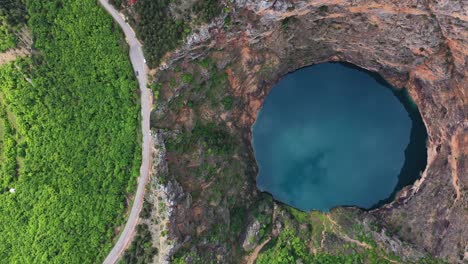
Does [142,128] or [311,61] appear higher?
[142,128]

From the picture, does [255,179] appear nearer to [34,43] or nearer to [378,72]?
[378,72]

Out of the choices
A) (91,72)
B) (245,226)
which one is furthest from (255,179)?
(91,72)

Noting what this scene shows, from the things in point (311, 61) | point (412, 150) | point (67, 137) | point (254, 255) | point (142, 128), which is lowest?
point (412, 150)

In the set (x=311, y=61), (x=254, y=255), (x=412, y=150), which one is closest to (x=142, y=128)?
(x=254, y=255)

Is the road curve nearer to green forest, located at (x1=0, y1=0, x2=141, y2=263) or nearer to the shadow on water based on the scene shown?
green forest, located at (x1=0, y1=0, x2=141, y2=263)

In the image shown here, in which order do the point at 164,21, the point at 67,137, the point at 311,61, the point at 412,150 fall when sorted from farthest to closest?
the point at 412,150
the point at 311,61
the point at 67,137
the point at 164,21

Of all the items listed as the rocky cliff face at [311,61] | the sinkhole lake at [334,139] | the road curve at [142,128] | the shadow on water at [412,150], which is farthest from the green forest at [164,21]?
the shadow on water at [412,150]

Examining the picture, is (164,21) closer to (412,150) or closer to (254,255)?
(254,255)
